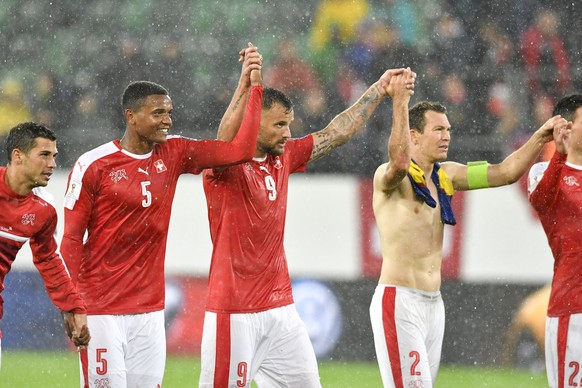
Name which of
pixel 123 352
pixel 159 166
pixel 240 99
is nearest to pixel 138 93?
pixel 159 166

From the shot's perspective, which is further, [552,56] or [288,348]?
[552,56]

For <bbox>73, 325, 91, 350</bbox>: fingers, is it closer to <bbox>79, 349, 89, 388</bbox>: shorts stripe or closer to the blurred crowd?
<bbox>79, 349, 89, 388</bbox>: shorts stripe

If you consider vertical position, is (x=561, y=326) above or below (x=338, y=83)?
below

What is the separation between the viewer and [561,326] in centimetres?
697

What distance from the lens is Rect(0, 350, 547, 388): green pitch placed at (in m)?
10.4

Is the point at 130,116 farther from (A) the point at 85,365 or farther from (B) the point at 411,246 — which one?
Result: (B) the point at 411,246

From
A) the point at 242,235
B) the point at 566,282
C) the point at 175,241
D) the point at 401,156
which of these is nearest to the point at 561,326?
the point at 566,282

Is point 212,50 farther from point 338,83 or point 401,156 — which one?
point 401,156

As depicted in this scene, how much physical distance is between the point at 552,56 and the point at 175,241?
4644 mm

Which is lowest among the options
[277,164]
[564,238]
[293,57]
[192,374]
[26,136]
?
[192,374]

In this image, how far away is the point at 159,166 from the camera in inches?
265

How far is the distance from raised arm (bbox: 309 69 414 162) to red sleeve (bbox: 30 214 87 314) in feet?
5.57

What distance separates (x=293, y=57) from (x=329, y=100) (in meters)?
0.89

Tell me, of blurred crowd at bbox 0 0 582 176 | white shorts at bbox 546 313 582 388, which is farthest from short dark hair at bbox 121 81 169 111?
blurred crowd at bbox 0 0 582 176
